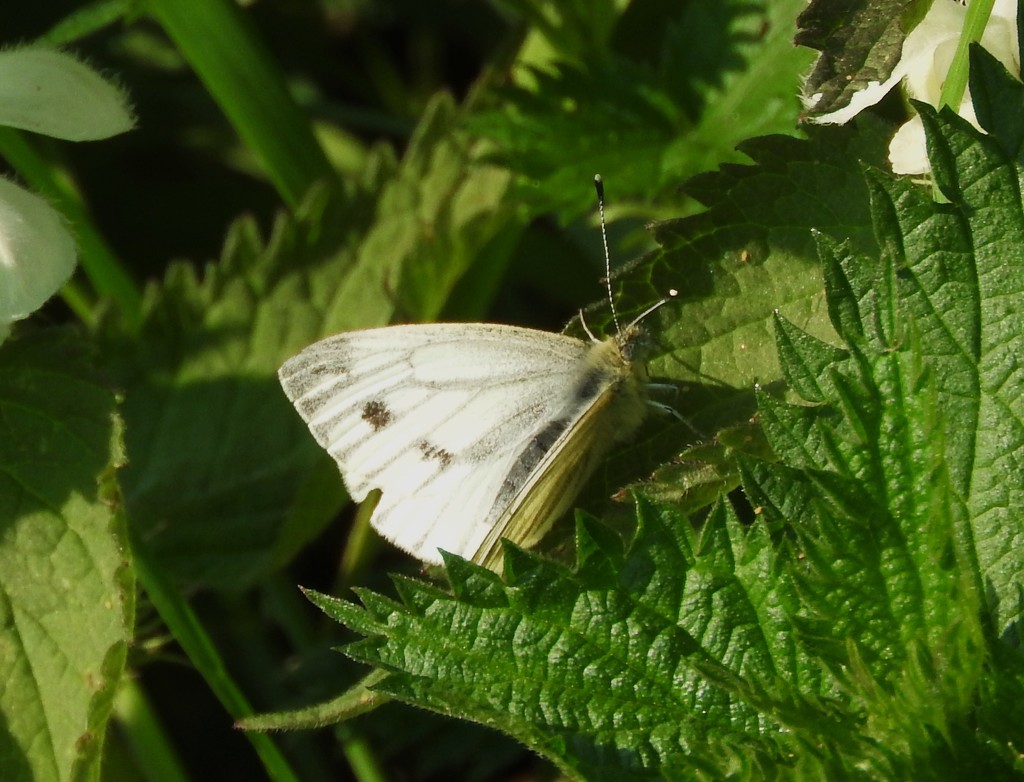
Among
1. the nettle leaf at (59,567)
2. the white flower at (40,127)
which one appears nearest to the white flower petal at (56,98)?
the white flower at (40,127)

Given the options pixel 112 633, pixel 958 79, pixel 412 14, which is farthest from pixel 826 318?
pixel 412 14

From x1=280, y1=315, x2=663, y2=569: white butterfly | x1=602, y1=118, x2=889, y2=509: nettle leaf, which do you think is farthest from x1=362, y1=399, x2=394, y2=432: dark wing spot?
x1=602, y1=118, x2=889, y2=509: nettle leaf

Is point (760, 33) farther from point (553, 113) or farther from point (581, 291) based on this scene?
point (581, 291)

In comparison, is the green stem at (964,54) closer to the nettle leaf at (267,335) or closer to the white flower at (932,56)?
the white flower at (932,56)

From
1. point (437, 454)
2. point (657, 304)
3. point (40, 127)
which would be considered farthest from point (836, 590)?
point (40, 127)

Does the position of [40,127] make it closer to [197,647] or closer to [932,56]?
[197,647]

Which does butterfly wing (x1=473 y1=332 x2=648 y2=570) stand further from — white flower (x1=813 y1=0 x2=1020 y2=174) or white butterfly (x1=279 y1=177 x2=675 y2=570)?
white flower (x1=813 y1=0 x2=1020 y2=174)
